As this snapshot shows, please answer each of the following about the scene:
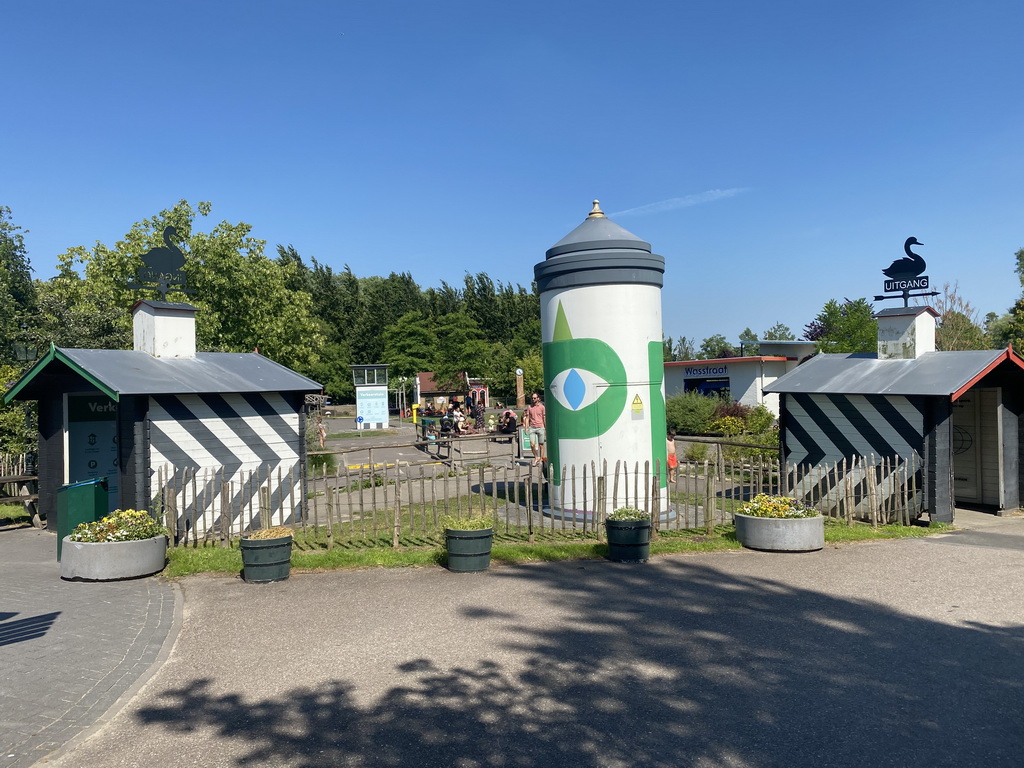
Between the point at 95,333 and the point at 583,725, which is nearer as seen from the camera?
the point at 583,725

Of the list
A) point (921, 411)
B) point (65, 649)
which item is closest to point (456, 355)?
point (921, 411)

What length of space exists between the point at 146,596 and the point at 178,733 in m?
4.07

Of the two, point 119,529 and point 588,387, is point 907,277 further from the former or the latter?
point 119,529

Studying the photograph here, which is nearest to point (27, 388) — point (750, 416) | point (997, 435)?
point (997, 435)

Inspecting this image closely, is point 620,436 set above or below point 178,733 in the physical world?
above

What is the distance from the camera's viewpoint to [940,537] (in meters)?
11.7

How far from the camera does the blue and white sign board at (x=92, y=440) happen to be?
13773mm

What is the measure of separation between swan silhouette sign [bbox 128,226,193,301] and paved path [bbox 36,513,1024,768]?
6.03 meters

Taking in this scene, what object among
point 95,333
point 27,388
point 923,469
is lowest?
point 923,469

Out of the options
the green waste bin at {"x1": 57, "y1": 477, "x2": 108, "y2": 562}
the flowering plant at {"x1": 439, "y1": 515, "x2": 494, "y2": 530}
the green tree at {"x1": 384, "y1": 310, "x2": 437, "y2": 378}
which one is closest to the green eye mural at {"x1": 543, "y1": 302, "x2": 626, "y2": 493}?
the flowering plant at {"x1": 439, "y1": 515, "x2": 494, "y2": 530}

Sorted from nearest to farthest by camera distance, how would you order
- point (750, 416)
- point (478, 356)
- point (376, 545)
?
point (376, 545)
point (750, 416)
point (478, 356)

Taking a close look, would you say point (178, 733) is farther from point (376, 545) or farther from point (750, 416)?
point (750, 416)

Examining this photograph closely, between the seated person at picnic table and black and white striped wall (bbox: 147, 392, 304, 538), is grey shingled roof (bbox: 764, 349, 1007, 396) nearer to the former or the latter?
black and white striped wall (bbox: 147, 392, 304, 538)

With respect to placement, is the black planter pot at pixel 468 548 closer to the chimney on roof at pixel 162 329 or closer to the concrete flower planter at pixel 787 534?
the concrete flower planter at pixel 787 534
